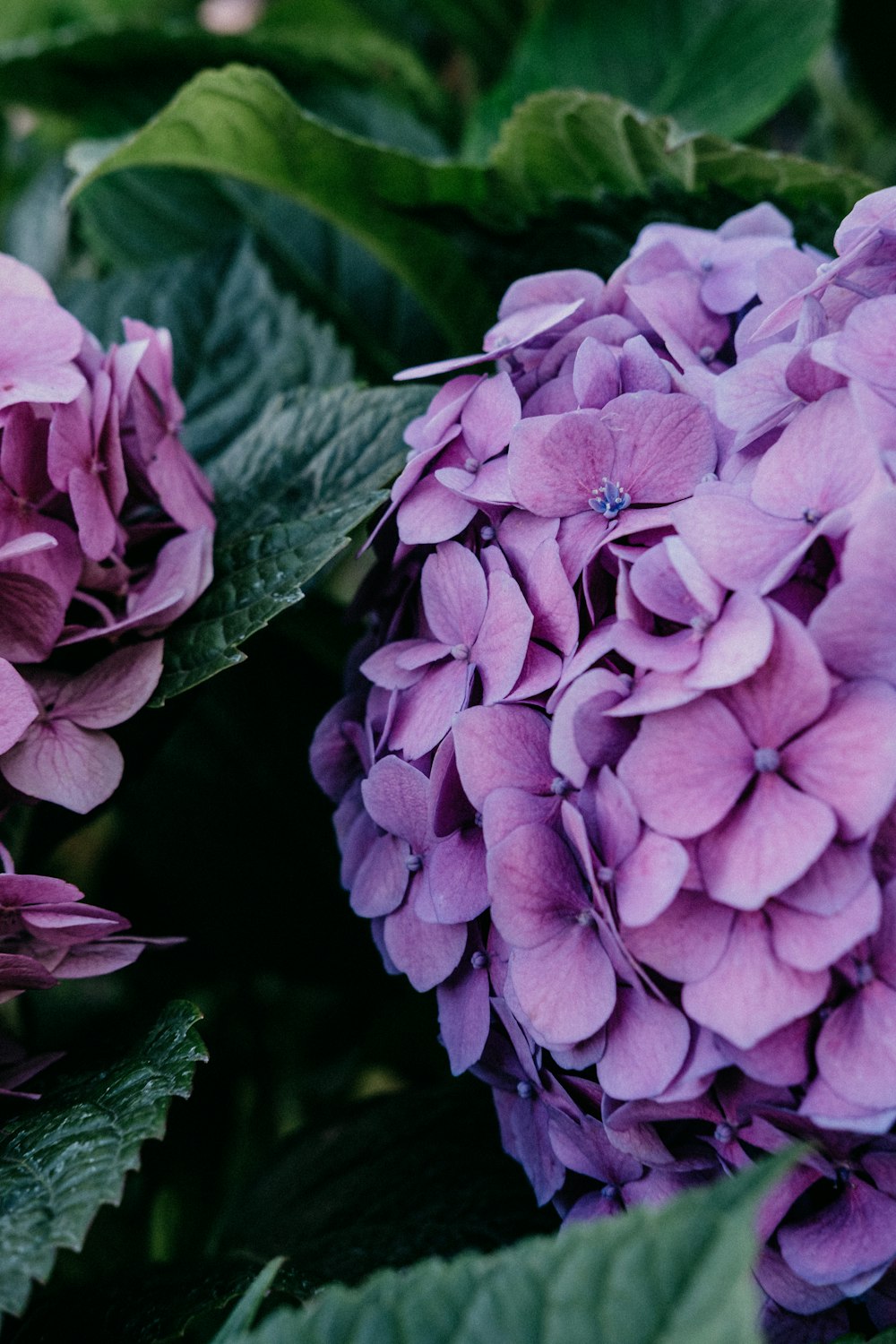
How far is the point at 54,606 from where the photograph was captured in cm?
51

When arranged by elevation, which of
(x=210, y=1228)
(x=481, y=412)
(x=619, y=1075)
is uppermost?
(x=481, y=412)

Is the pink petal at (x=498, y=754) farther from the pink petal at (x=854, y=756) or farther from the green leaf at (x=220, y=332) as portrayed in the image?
the green leaf at (x=220, y=332)

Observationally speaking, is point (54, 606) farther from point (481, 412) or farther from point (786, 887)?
point (786, 887)

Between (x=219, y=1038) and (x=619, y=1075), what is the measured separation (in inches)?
24.4

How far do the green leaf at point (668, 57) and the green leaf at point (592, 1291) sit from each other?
29.5 inches

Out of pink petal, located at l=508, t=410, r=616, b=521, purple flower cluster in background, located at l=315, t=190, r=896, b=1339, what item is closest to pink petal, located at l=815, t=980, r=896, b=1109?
purple flower cluster in background, located at l=315, t=190, r=896, b=1339

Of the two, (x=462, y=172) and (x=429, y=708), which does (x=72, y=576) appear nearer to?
(x=429, y=708)

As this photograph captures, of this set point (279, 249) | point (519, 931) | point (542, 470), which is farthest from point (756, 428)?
point (279, 249)

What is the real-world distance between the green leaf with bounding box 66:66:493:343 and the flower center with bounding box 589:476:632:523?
1.12 ft

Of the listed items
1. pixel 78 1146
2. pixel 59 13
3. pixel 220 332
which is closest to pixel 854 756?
pixel 78 1146

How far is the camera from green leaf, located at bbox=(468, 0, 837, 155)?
851 millimetres

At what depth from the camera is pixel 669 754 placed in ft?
1.29

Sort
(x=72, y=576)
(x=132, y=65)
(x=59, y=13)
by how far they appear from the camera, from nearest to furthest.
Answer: (x=72, y=576) → (x=132, y=65) → (x=59, y=13)

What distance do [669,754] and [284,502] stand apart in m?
0.30
